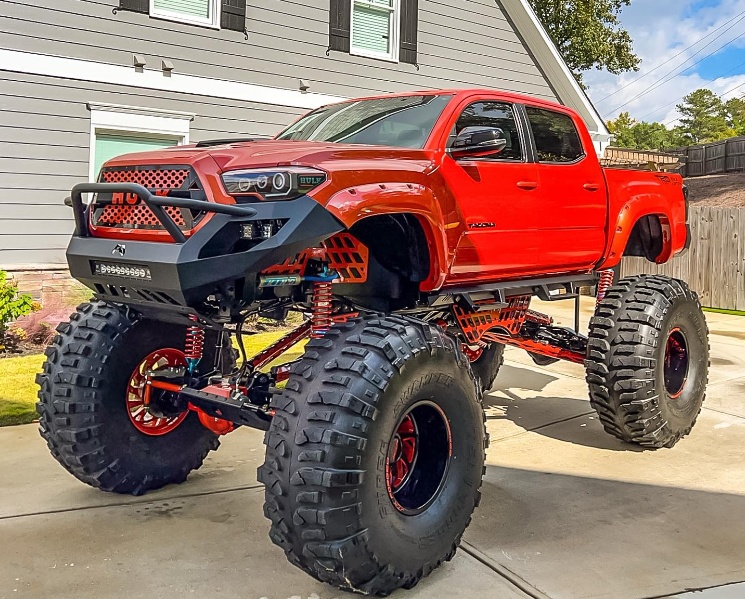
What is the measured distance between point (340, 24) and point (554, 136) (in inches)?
263

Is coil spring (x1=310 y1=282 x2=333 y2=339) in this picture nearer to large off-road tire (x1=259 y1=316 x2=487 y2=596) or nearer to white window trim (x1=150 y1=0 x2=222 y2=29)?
large off-road tire (x1=259 y1=316 x2=487 y2=596)

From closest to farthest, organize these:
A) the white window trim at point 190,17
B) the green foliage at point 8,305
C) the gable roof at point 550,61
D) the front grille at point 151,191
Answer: the front grille at point 151,191 → the green foliage at point 8,305 → the white window trim at point 190,17 → the gable roof at point 550,61

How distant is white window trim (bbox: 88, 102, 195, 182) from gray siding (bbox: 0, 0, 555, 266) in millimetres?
87

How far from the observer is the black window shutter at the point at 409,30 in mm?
11805

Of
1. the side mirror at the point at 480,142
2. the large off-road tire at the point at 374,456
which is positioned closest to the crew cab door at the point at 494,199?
the side mirror at the point at 480,142

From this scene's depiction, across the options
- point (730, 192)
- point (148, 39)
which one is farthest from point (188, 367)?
point (730, 192)

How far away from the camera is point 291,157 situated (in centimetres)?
368

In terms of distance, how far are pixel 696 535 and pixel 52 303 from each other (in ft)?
24.7

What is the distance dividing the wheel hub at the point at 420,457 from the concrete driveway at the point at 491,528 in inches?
14.2

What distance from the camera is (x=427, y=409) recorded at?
378 cm

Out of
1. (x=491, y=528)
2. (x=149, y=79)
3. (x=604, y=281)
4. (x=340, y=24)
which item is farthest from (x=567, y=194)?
(x=340, y=24)

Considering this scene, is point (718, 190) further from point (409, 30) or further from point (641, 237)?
point (641, 237)

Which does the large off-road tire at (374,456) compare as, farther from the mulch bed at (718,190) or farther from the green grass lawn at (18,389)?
the mulch bed at (718,190)

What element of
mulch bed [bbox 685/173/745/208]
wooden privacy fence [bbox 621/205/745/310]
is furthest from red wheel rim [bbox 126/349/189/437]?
mulch bed [bbox 685/173/745/208]
